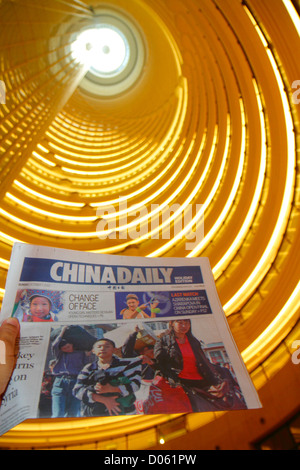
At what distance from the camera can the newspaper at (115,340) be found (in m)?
1.52

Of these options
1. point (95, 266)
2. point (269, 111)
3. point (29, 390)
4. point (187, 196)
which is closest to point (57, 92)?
point (187, 196)

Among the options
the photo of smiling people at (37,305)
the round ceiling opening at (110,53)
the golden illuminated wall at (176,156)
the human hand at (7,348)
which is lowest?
the human hand at (7,348)

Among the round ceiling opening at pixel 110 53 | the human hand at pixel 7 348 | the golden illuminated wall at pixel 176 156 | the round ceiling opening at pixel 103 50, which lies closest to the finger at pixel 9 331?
the human hand at pixel 7 348

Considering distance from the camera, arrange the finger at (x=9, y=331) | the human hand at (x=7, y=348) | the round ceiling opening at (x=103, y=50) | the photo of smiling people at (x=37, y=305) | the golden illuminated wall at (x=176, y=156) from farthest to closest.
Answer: the round ceiling opening at (x=103, y=50)
the golden illuminated wall at (x=176, y=156)
the photo of smiling people at (x=37, y=305)
the finger at (x=9, y=331)
the human hand at (x=7, y=348)

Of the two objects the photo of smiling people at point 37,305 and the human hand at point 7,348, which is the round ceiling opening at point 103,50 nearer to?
the photo of smiling people at point 37,305

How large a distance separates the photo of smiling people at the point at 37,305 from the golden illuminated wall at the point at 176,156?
1.67 metres

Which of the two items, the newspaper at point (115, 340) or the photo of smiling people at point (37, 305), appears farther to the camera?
the photo of smiling people at point (37, 305)

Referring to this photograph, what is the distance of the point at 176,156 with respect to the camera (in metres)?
5.52

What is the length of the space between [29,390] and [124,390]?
1.68 ft

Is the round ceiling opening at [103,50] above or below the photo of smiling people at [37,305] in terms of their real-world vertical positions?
above

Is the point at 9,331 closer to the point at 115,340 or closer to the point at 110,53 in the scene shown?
the point at 115,340

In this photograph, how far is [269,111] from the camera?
10.3 ft

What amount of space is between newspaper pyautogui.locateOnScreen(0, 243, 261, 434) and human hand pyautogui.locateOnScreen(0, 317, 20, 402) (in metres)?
0.04

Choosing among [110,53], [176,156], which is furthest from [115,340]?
[110,53]
